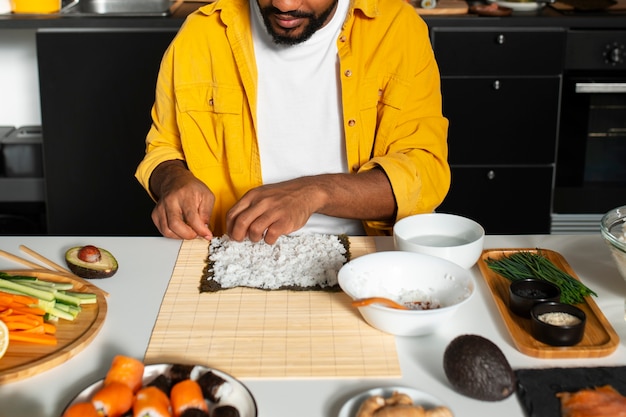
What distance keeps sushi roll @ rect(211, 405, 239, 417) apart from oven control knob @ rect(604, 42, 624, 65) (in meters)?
2.46

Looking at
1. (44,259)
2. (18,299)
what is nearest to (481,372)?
(18,299)

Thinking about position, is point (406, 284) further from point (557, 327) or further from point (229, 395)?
point (229, 395)

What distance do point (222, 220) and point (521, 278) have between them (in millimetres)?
854

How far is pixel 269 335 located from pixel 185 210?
1.50 ft

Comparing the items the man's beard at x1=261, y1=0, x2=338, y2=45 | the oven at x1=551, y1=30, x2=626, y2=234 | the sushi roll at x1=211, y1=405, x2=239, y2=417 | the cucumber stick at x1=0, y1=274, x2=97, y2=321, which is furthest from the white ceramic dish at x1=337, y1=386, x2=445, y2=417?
the oven at x1=551, y1=30, x2=626, y2=234

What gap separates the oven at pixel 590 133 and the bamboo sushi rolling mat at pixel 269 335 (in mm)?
1982

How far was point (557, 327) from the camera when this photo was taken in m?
1.33

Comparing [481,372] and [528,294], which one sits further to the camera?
[528,294]

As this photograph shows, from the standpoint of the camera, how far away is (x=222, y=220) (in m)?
2.15

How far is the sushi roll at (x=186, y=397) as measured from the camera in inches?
44.6

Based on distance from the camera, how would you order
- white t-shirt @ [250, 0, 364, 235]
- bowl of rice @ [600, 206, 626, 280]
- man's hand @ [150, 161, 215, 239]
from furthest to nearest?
1. white t-shirt @ [250, 0, 364, 235]
2. man's hand @ [150, 161, 215, 239]
3. bowl of rice @ [600, 206, 626, 280]

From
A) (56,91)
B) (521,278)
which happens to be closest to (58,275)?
(521,278)

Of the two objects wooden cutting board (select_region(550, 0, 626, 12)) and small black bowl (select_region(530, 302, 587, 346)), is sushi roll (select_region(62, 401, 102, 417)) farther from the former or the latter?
wooden cutting board (select_region(550, 0, 626, 12))

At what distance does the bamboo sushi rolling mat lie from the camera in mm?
1305
